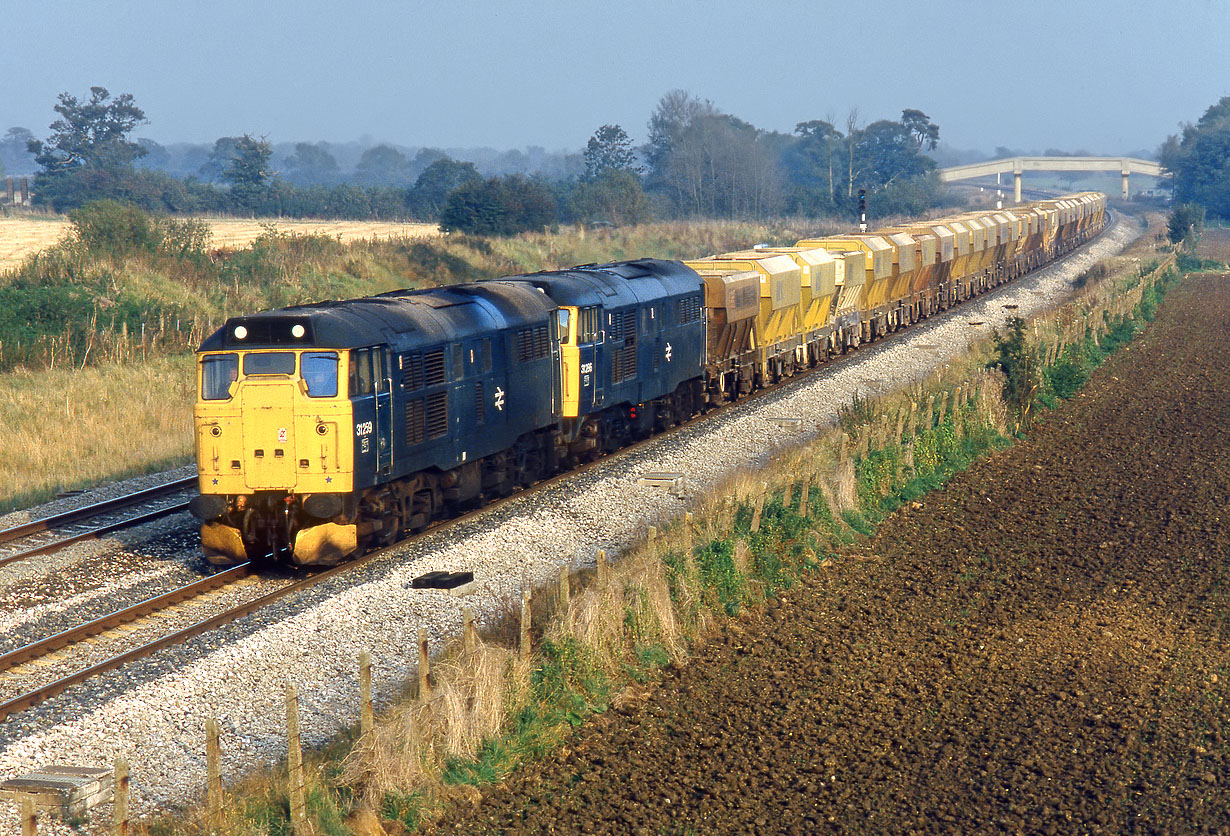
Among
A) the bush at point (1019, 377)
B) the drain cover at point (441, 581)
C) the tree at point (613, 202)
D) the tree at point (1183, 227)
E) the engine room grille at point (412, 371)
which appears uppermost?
the tree at point (613, 202)

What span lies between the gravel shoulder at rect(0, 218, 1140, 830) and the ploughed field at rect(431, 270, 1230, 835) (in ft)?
8.13

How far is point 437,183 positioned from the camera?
110438 millimetres

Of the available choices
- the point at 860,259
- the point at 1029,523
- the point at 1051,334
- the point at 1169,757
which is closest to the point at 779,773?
the point at 1169,757

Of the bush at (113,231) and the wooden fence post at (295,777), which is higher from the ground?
the bush at (113,231)

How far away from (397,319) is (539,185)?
6499cm

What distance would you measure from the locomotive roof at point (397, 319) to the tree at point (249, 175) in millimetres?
80151

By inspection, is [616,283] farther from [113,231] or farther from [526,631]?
[113,231]

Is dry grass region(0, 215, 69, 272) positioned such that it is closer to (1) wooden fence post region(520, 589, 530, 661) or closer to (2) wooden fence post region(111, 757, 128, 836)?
(1) wooden fence post region(520, 589, 530, 661)

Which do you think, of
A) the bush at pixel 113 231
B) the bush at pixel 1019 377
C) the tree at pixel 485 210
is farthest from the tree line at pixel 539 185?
the bush at pixel 1019 377

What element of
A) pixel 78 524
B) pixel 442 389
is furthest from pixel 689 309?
pixel 78 524

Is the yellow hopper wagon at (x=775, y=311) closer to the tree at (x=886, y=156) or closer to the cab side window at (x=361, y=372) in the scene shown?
the cab side window at (x=361, y=372)

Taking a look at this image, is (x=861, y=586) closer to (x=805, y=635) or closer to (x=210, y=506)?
(x=805, y=635)

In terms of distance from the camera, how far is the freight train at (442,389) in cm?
1648

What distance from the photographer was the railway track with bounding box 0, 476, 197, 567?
60.3 ft
